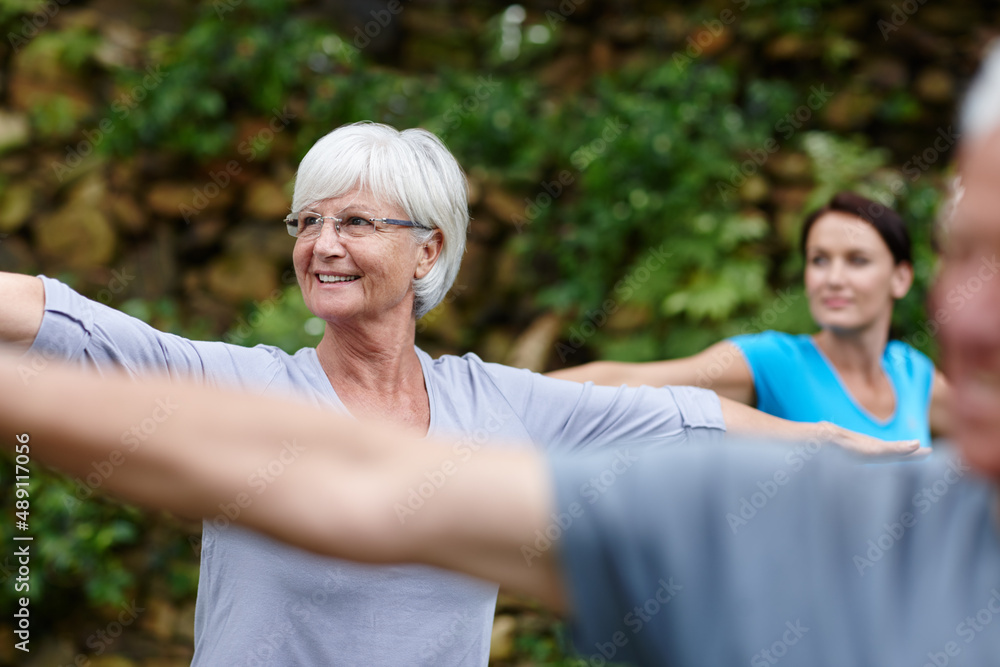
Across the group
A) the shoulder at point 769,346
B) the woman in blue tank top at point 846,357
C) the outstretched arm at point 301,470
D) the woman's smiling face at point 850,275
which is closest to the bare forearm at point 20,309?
the outstretched arm at point 301,470

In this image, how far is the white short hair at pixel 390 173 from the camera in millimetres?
1906

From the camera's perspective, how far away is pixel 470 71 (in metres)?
6.36

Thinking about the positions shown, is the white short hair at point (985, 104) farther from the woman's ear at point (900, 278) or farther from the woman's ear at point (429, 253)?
the woman's ear at point (900, 278)

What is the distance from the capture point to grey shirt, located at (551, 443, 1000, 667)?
2.06ft

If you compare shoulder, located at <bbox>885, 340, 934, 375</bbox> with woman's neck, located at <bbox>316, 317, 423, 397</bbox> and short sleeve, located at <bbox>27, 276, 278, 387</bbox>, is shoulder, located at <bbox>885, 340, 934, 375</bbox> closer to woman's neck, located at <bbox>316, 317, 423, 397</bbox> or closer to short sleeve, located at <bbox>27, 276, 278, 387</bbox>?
woman's neck, located at <bbox>316, 317, 423, 397</bbox>

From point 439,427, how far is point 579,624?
1225 mm

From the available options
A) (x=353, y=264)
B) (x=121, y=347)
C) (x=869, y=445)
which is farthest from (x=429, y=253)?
→ (x=869, y=445)

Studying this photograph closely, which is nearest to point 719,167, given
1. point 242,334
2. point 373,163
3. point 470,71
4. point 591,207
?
point 591,207

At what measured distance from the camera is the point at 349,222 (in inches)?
76.6

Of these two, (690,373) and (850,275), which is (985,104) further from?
(850,275)

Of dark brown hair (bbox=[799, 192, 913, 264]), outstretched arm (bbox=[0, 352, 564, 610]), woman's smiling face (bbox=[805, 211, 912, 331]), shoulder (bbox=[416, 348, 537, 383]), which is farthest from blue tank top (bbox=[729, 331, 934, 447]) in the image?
outstretched arm (bbox=[0, 352, 564, 610])

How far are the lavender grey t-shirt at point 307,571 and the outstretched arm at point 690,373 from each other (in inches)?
17.6

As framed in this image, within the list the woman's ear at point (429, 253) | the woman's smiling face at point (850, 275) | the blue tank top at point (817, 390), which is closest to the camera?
the woman's ear at point (429, 253)

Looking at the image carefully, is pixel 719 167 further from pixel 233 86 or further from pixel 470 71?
pixel 233 86
